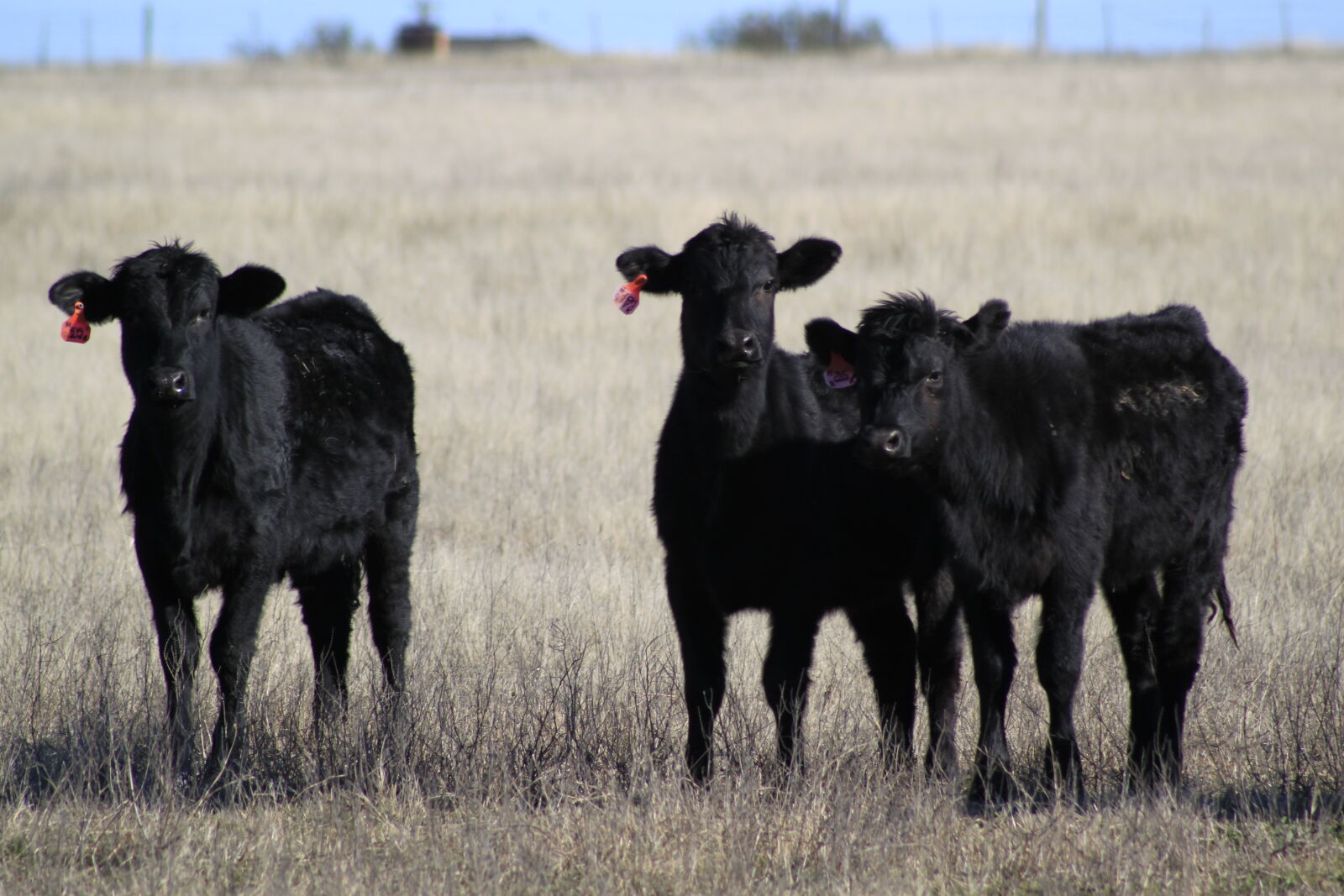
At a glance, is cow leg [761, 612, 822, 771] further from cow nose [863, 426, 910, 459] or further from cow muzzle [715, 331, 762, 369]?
cow muzzle [715, 331, 762, 369]

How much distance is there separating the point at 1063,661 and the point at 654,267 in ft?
8.14

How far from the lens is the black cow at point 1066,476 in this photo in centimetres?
553

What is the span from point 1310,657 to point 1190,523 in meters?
1.07

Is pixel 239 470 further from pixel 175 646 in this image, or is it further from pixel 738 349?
pixel 738 349

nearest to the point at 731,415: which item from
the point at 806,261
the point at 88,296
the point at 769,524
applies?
the point at 769,524

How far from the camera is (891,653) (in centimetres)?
612

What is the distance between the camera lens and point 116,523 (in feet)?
30.9

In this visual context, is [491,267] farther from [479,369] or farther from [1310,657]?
[1310,657]

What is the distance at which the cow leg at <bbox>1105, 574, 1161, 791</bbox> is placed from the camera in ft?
19.2

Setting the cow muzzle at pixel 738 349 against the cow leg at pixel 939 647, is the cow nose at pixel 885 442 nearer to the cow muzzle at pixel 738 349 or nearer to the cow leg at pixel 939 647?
the cow muzzle at pixel 738 349

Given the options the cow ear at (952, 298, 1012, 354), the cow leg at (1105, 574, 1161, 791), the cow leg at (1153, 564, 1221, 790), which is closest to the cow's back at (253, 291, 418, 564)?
the cow ear at (952, 298, 1012, 354)

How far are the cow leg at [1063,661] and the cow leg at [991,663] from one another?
148mm

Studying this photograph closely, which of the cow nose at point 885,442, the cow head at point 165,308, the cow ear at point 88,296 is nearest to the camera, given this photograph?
the cow nose at point 885,442

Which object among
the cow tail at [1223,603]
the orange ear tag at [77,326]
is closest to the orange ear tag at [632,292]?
the orange ear tag at [77,326]
